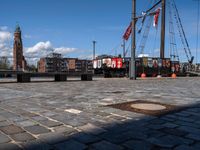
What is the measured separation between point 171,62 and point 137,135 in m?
43.8

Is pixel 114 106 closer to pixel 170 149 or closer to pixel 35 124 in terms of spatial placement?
pixel 35 124

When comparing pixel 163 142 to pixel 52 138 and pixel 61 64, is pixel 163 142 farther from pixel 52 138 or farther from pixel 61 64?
pixel 61 64

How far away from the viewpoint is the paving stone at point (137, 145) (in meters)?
3.08

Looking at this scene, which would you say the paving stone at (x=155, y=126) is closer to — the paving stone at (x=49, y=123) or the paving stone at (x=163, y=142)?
the paving stone at (x=163, y=142)

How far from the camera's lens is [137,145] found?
3182mm

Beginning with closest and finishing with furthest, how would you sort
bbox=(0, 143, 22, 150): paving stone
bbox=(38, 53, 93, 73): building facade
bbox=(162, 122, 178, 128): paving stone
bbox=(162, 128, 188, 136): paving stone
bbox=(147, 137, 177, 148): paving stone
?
1. bbox=(0, 143, 22, 150): paving stone
2. bbox=(147, 137, 177, 148): paving stone
3. bbox=(162, 128, 188, 136): paving stone
4. bbox=(162, 122, 178, 128): paving stone
5. bbox=(38, 53, 93, 73): building facade

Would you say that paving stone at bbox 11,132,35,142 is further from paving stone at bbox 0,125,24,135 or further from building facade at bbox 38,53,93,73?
building facade at bbox 38,53,93,73

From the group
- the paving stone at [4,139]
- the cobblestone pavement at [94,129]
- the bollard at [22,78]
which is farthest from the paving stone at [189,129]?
the bollard at [22,78]

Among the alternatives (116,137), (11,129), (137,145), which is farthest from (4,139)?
(137,145)

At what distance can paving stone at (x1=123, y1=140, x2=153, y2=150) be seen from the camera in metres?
3.08

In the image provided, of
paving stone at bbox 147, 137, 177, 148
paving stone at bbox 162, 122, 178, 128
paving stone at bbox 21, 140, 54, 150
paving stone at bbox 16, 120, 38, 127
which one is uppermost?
paving stone at bbox 16, 120, 38, 127

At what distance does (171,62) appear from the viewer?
45188mm

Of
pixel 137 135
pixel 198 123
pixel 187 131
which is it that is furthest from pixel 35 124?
pixel 198 123

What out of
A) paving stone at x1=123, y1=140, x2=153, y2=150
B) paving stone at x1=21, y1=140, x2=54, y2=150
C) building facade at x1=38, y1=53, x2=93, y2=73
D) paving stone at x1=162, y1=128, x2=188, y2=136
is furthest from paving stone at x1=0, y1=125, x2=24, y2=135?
building facade at x1=38, y1=53, x2=93, y2=73
